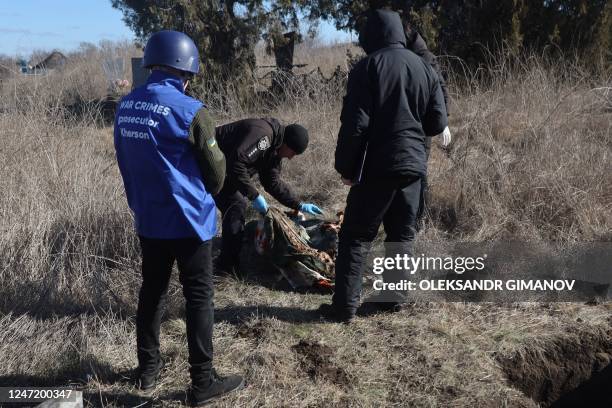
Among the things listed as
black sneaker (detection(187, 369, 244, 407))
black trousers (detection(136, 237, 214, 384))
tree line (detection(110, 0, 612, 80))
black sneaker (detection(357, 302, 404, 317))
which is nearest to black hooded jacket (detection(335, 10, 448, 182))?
black sneaker (detection(357, 302, 404, 317))

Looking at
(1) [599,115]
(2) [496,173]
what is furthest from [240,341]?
(1) [599,115]

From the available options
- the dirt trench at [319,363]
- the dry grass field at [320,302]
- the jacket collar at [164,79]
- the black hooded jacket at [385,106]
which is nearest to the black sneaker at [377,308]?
the dry grass field at [320,302]

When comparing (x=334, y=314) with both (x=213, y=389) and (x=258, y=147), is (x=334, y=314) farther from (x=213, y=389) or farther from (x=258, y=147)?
(x=258, y=147)

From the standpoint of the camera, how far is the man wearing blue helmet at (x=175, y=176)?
8.61 ft

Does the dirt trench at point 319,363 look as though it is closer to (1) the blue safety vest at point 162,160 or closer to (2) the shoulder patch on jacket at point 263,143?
(1) the blue safety vest at point 162,160

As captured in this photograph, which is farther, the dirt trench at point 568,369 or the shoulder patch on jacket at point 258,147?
the shoulder patch on jacket at point 258,147

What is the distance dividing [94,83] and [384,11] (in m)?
11.1

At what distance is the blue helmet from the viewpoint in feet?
8.85

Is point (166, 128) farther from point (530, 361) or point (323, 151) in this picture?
point (323, 151)

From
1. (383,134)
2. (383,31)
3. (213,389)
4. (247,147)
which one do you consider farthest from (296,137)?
(213,389)

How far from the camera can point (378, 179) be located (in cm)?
347

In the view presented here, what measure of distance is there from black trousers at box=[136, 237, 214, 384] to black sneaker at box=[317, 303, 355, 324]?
109cm

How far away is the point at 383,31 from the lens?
3.41 meters

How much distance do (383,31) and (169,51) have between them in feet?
4.35
